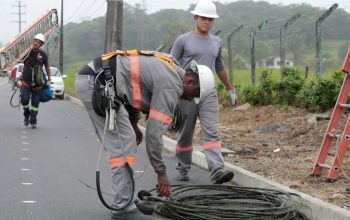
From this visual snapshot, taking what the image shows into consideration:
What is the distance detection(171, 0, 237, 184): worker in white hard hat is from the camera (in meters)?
8.62

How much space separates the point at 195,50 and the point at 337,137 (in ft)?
6.25

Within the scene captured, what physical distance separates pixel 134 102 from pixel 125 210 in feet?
3.02

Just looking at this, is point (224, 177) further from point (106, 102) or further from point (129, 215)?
point (106, 102)

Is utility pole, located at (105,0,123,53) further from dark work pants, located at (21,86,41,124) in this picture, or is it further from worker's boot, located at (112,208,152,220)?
worker's boot, located at (112,208,152,220)

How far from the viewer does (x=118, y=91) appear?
642cm

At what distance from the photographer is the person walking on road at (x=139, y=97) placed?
6258 mm

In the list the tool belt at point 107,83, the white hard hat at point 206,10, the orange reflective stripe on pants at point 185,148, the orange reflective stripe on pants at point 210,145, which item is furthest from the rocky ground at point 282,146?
the tool belt at point 107,83

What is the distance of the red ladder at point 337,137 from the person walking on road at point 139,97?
226 cm

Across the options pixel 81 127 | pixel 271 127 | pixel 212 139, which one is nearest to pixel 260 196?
pixel 212 139

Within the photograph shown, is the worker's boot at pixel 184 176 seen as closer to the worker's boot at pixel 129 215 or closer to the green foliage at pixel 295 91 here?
the worker's boot at pixel 129 215

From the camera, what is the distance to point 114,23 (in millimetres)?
23922

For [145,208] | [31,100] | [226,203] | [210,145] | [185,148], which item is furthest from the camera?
[31,100]

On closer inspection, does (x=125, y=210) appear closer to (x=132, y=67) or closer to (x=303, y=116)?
(x=132, y=67)

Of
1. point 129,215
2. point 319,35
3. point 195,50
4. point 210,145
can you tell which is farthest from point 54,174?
point 319,35
